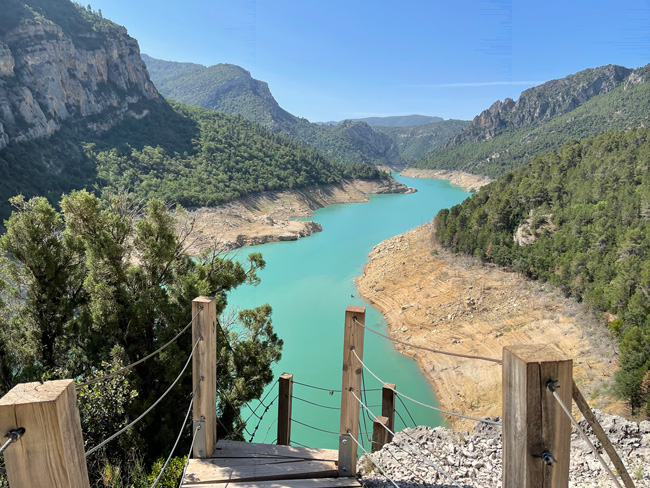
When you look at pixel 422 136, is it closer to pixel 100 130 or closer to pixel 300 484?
pixel 100 130

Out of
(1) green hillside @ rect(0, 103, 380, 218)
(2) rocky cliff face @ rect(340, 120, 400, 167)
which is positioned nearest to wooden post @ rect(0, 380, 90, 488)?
(1) green hillside @ rect(0, 103, 380, 218)

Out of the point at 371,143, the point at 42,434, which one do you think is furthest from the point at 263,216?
the point at 371,143

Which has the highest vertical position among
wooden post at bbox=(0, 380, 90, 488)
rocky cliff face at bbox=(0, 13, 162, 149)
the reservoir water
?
rocky cliff face at bbox=(0, 13, 162, 149)

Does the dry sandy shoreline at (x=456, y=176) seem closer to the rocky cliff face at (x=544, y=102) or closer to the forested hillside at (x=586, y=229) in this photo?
the rocky cliff face at (x=544, y=102)

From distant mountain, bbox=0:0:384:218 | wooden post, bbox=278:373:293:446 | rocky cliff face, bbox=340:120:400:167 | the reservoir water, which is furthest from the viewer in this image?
rocky cliff face, bbox=340:120:400:167

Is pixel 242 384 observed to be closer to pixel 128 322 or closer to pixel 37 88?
pixel 128 322

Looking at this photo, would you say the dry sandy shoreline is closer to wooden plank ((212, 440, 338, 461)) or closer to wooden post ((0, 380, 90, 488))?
wooden plank ((212, 440, 338, 461))
